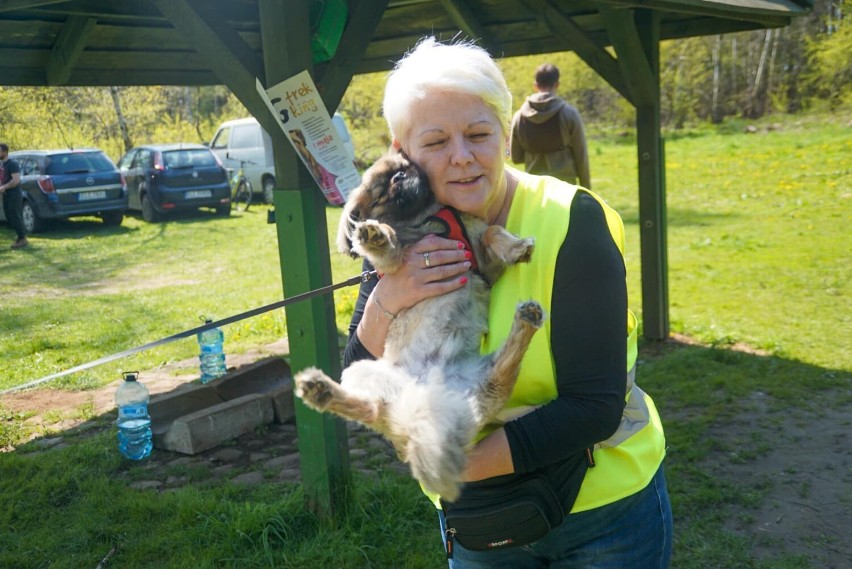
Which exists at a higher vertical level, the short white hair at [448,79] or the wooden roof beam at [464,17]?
the wooden roof beam at [464,17]

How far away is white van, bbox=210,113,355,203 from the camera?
821 inches

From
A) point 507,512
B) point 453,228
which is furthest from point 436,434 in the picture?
point 453,228

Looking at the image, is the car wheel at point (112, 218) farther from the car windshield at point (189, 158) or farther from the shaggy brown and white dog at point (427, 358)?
the shaggy brown and white dog at point (427, 358)

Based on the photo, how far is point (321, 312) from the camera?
13.8ft

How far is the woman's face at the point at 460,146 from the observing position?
1934 mm

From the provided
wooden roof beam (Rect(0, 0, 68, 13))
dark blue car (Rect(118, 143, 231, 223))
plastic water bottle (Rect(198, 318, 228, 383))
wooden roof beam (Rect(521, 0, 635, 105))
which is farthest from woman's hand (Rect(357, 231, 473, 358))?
dark blue car (Rect(118, 143, 231, 223))

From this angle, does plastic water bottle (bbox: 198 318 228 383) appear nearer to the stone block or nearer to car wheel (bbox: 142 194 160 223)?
the stone block

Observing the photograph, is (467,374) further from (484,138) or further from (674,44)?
(674,44)

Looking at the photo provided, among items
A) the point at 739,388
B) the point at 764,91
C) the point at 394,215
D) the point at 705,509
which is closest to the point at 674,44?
the point at 764,91

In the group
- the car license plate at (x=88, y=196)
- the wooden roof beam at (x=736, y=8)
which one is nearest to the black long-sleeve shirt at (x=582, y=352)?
the wooden roof beam at (x=736, y=8)

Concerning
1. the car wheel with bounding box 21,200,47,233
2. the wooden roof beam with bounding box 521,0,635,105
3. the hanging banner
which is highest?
the wooden roof beam with bounding box 521,0,635,105

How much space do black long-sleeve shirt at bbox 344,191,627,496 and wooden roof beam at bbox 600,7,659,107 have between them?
206 inches

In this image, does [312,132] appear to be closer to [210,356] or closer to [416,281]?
[416,281]

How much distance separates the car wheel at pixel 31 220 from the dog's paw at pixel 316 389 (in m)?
6.92
